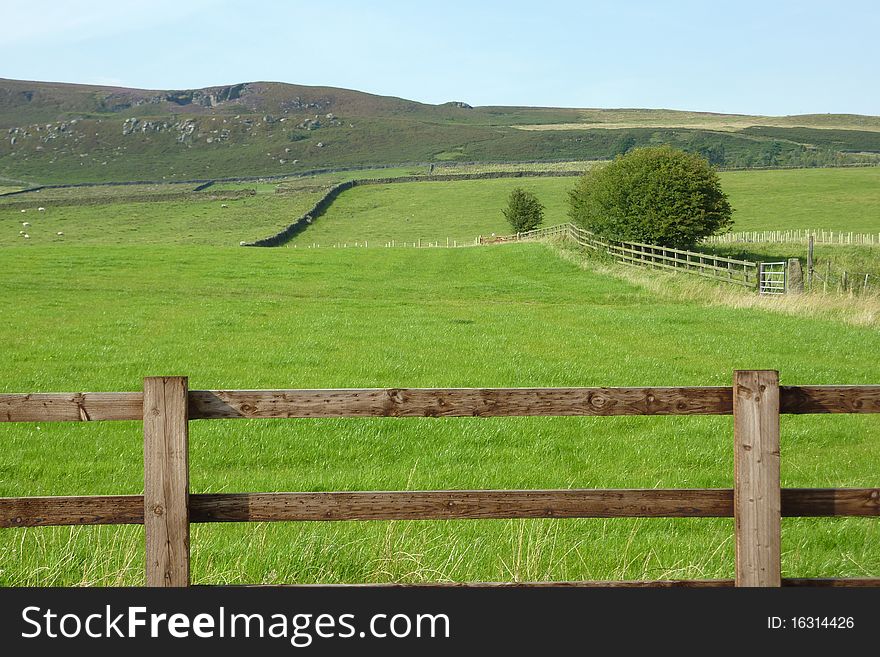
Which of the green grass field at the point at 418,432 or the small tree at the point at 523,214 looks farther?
the small tree at the point at 523,214

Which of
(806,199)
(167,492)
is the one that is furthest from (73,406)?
(806,199)

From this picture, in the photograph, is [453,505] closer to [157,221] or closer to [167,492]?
[167,492]

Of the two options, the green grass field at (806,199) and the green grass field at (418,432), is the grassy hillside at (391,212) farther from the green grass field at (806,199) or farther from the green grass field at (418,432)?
the green grass field at (418,432)

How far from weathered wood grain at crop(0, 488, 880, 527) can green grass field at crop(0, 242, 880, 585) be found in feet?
2.73

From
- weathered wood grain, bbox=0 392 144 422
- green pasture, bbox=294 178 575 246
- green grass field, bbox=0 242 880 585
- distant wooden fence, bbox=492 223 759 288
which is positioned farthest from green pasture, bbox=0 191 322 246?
weathered wood grain, bbox=0 392 144 422

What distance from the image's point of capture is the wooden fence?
5.67m

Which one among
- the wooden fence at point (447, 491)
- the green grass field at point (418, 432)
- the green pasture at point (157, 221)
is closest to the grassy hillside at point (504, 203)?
the green pasture at point (157, 221)

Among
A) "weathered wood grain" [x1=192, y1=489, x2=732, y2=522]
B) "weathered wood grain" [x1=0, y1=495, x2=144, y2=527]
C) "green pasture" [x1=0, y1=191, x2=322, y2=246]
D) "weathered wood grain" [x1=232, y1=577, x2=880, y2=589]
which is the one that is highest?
"weathered wood grain" [x1=192, y1=489, x2=732, y2=522]

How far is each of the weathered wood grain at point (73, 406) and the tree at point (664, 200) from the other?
5594cm

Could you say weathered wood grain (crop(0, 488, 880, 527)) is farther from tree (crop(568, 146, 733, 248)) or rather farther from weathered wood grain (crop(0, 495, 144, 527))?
tree (crop(568, 146, 733, 248))

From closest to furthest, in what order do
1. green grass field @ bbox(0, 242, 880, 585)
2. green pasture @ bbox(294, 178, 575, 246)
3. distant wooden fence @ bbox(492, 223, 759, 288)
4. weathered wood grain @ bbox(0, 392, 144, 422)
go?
weathered wood grain @ bbox(0, 392, 144, 422), green grass field @ bbox(0, 242, 880, 585), distant wooden fence @ bbox(492, 223, 759, 288), green pasture @ bbox(294, 178, 575, 246)

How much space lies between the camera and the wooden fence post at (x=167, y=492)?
5641mm
